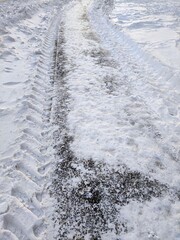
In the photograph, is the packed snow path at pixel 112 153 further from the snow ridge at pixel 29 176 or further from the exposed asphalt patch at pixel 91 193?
the snow ridge at pixel 29 176

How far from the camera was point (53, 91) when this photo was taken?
529 cm

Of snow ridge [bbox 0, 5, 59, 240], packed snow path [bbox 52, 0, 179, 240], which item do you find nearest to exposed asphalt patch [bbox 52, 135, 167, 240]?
packed snow path [bbox 52, 0, 179, 240]

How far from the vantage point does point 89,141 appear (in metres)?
3.75

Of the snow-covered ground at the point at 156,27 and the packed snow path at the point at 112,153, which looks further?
the snow-covered ground at the point at 156,27

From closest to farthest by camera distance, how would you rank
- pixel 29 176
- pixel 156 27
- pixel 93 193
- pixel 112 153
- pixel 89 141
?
pixel 93 193 < pixel 29 176 < pixel 112 153 < pixel 89 141 < pixel 156 27

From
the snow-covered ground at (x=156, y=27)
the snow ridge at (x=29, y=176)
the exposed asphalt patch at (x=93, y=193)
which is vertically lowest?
the exposed asphalt patch at (x=93, y=193)

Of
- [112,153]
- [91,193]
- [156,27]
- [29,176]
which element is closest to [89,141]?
[112,153]

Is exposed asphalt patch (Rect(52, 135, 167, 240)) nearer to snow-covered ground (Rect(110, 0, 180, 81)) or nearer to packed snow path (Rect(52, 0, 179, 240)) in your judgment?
packed snow path (Rect(52, 0, 179, 240))

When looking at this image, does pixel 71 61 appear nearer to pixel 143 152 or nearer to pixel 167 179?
pixel 143 152

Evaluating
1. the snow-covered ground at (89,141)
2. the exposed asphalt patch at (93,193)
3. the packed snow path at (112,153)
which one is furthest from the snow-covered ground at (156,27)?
the exposed asphalt patch at (93,193)

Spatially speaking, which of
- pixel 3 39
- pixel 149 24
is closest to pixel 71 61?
pixel 3 39

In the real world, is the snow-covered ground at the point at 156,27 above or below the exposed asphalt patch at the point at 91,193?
above

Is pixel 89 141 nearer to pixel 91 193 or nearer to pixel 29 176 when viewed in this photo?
pixel 91 193

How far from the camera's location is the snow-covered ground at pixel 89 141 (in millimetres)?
2600
